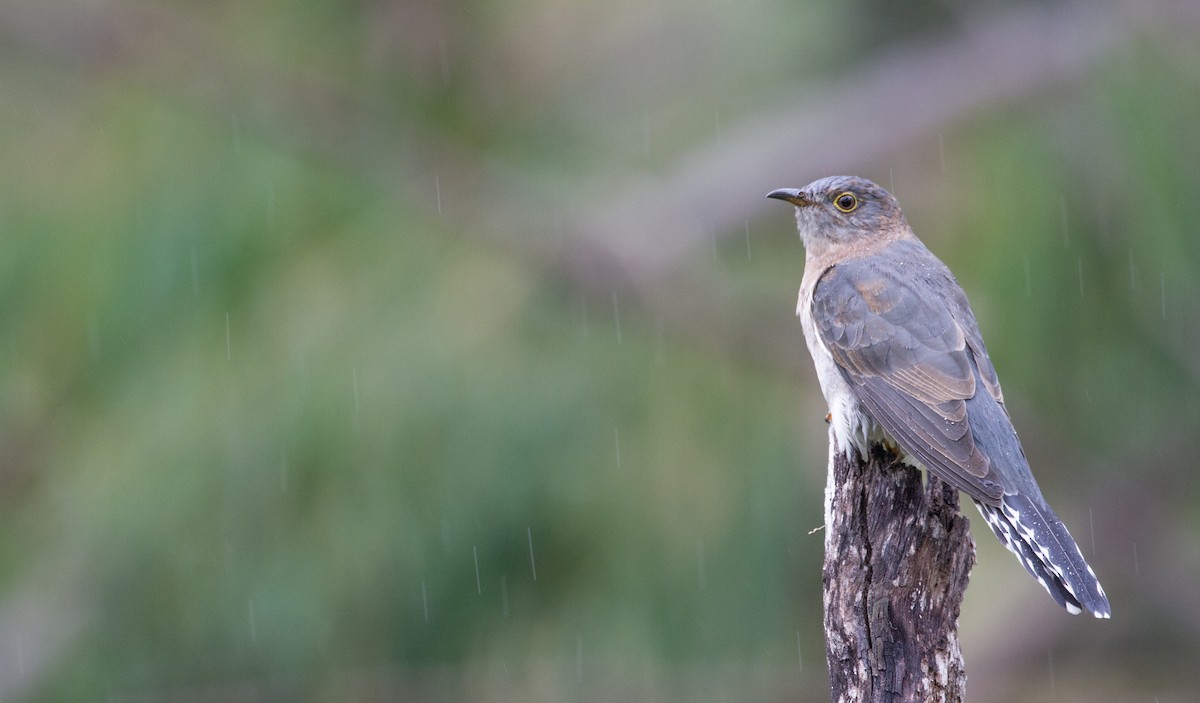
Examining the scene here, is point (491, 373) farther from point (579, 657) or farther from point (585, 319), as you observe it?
point (579, 657)

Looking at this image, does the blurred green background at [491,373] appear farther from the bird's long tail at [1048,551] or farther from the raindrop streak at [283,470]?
the bird's long tail at [1048,551]

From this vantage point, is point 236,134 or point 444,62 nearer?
point 236,134

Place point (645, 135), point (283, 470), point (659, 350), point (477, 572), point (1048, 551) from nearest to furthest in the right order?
point (1048, 551) < point (283, 470) < point (477, 572) < point (659, 350) < point (645, 135)

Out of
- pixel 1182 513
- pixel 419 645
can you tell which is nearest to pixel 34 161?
pixel 419 645

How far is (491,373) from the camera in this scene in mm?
7555

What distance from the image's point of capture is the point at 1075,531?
27.2 ft

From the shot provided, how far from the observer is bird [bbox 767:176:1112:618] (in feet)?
13.3

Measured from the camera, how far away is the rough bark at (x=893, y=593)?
11.5 feet

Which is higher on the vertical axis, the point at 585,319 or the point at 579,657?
the point at 585,319

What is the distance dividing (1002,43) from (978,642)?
393cm

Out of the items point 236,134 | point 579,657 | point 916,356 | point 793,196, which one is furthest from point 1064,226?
point 236,134

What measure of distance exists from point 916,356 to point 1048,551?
1.13 metres

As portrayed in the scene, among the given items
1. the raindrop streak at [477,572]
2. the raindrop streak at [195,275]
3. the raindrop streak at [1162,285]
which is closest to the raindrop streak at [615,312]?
the raindrop streak at [477,572]

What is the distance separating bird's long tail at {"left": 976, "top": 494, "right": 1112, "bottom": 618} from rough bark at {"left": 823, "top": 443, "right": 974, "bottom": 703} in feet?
0.75
